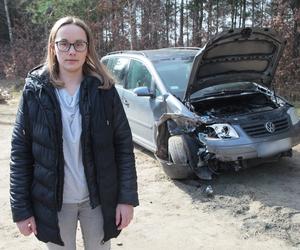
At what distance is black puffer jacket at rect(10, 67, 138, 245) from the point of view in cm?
248

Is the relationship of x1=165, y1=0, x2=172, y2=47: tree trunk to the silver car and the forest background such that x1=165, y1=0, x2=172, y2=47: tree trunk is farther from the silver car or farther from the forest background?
the silver car

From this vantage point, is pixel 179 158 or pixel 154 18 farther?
pixel 154 18

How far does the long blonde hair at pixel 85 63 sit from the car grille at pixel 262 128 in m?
3.57

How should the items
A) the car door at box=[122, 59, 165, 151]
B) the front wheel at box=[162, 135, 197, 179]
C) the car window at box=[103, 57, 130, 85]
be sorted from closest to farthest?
the front wheel at box=[162, 135, 197, 179], the car door at box=[122, 59, 165, 151], the car window at box=[103, 57, 130, 85]

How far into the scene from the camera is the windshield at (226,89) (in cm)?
670

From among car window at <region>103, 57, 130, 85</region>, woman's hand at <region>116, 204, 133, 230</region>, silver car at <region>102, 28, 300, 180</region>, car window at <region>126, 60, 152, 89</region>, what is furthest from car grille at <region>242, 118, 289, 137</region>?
woman's hand at <region>116, 204, 133, 230</region>

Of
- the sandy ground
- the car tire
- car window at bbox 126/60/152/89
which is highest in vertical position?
car window at bbox 126/60/152/89

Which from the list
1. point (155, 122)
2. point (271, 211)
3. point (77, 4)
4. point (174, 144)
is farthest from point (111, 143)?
point (77, 4)

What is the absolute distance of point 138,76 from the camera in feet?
25.0

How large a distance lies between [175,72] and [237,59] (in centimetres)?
96

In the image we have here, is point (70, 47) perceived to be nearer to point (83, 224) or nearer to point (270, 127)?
point (83, 224)

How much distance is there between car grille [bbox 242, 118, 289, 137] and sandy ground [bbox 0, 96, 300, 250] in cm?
65

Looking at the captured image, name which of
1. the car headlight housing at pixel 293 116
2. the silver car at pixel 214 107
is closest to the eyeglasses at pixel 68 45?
the silver car at pixel 214 107

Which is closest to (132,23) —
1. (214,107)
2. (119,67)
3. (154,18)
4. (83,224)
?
(154,18)
